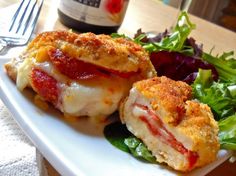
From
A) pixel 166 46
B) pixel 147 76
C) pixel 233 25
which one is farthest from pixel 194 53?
pixel 233 25

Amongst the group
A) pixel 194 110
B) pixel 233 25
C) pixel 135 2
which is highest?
pixel 194 110

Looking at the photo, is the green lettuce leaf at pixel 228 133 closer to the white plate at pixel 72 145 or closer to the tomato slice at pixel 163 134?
the white plate at pixel 72 145

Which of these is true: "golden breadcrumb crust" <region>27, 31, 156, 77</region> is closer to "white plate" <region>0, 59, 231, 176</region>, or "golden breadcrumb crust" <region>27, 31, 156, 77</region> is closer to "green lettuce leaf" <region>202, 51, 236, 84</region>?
"white plate" <region>0, 59, 231, 176</region>

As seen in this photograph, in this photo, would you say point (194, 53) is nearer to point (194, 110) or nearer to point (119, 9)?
point (119, 9)

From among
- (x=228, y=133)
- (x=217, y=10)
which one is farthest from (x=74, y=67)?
(x=217, y=10)

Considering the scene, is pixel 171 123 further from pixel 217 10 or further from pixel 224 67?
pixel 217 10

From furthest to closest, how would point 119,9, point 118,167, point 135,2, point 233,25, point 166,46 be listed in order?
point 233,25, point 135,2, point 119,9, point 166,46, point 118,167
